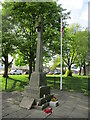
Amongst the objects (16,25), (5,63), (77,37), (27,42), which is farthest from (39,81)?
(77,37)

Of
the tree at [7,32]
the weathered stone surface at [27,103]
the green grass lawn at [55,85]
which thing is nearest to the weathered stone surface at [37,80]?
the weathered stone surface at [27,103]

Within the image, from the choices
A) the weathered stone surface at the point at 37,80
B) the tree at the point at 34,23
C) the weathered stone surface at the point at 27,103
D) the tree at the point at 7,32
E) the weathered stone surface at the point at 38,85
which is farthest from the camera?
the tree at the point at 7,32

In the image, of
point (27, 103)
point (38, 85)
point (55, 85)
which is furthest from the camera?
point (55, 85)

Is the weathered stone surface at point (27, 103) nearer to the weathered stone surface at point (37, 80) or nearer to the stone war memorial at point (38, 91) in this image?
the stone war memorial at point (38, 91)

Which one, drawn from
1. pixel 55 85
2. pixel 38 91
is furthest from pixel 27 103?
pixel 55 85

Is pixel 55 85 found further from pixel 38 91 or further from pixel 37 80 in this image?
pixel 38 91

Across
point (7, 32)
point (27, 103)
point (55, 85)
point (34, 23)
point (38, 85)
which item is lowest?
point (55, 85)

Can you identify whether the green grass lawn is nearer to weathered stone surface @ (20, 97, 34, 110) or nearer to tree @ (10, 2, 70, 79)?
tree @ (10, 2, 70, 79)

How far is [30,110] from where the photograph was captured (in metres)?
5.52

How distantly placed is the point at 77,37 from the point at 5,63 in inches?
642

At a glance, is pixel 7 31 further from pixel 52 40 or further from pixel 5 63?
pixel 5 63

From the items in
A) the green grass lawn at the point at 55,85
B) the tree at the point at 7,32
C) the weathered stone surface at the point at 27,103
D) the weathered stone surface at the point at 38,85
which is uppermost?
the tree at the point at 7,32

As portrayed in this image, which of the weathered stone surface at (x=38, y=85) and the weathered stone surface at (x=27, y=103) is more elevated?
the weathered stone surface at (x=38, y=85)

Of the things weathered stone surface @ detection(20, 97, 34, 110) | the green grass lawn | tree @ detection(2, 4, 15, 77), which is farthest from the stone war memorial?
tree @ detection(2, 4, 15, 77)
